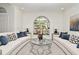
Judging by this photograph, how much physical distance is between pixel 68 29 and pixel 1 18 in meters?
1.35

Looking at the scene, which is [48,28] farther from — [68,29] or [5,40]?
[5,40]

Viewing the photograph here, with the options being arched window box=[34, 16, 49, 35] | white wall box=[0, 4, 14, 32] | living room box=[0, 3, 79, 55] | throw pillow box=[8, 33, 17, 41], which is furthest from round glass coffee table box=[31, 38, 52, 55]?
white wall box=[0, 4, 14, 32]

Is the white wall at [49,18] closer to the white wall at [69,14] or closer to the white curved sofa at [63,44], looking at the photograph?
the white wall at [69,14]

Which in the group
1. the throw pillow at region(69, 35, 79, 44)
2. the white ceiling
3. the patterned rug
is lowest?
the patterned rug

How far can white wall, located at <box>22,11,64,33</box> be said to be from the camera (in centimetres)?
229

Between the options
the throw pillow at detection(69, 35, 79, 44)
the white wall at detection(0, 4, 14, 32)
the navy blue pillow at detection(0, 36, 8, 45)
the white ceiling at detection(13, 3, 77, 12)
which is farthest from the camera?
the navy blue pillow at detection(0, 36, 8, 45)

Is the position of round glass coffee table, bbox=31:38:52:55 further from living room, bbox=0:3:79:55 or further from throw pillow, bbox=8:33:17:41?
throw pillow, bbox=8:33:17:41

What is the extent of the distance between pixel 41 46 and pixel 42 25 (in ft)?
1.95

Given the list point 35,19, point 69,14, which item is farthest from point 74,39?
point 35,19

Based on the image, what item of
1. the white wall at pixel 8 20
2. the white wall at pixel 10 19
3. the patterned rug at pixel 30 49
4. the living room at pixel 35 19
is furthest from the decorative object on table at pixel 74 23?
the white wall at pixel 8 20

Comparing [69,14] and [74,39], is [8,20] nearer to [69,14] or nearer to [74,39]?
[69,14]

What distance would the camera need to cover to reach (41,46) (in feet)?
8.50

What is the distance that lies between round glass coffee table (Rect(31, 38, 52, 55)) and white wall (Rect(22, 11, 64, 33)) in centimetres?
25
